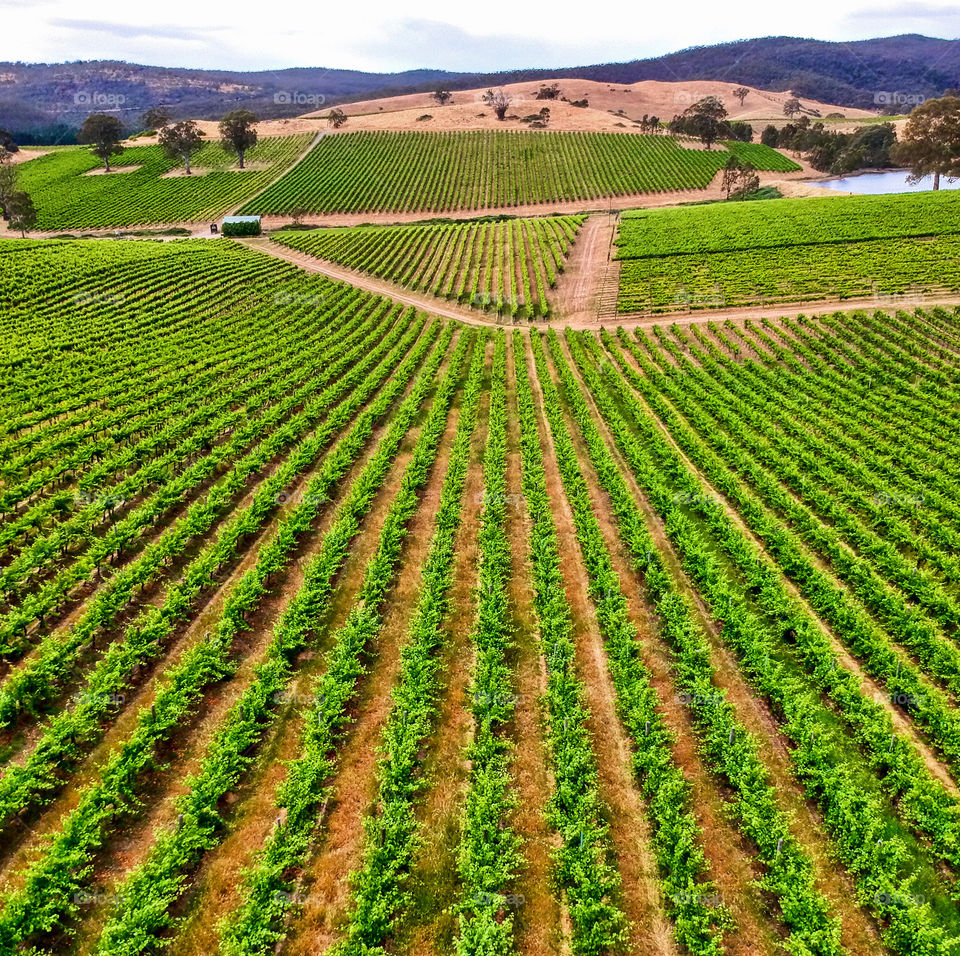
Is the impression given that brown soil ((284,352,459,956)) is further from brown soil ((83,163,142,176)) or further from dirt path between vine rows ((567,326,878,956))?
brown soil ((83,163,142,176))

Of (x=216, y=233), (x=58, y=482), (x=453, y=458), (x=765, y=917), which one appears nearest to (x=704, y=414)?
(x=453, y=458)

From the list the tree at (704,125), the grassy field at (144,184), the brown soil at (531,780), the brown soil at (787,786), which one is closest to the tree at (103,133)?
the grassy field at (144,184)

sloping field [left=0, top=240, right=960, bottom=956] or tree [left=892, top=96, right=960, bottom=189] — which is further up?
tree [left=892, top=96, right=960, bottom=189]

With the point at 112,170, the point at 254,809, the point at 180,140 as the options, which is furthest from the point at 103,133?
the point at 254,809

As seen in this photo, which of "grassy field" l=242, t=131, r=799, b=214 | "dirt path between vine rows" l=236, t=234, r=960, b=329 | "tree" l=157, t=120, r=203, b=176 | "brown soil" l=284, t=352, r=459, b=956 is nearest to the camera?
"brown soil" l=284, t=352, r=459, b=956

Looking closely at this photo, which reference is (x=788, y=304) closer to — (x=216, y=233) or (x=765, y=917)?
(x=765, y=917)

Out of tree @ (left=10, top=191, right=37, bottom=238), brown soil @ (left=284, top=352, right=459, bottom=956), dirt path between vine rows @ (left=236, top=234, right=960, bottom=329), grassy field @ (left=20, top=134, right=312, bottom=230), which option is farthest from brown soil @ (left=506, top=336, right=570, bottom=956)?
grassy field @ (left=20, top=134, right=312, bottom=230)

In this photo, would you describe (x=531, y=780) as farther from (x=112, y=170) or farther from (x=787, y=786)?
(x=112, y=170)
